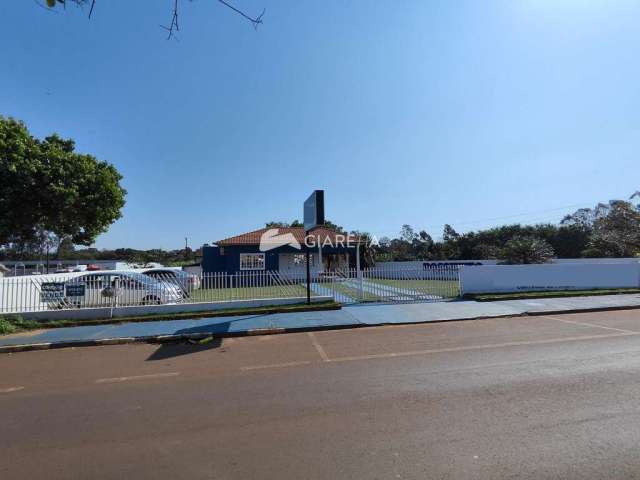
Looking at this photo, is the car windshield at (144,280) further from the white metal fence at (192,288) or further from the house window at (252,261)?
the house window at (252,261)

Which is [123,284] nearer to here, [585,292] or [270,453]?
[270,453]

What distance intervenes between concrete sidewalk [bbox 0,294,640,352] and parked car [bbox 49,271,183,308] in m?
1.33

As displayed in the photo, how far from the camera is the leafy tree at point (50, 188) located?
12.2 m

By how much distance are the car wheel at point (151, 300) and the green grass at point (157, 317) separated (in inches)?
31.5

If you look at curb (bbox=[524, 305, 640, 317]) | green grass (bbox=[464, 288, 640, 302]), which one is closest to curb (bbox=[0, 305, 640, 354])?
curb (bbox=[524, 305, 640, 317])

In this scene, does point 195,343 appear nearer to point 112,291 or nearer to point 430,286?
point 112,291

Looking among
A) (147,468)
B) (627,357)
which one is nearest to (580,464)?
(147,468)

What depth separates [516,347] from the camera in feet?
22.4

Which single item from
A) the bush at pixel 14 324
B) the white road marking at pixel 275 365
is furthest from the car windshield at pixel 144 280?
the white road marking at pixel 275 365

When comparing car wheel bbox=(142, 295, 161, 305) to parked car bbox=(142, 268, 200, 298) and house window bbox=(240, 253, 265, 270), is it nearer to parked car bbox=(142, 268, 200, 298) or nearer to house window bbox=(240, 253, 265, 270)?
parked car bbox=(142, 268, 200, 298)

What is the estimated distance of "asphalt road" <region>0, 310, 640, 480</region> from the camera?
2973 millimetres

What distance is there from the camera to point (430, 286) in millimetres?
14953

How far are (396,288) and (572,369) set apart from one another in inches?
361

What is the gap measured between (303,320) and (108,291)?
20.4ft
